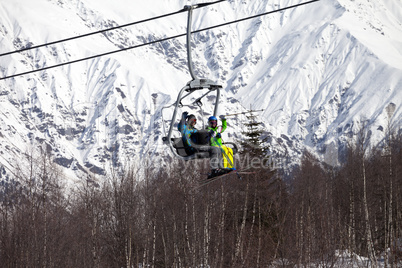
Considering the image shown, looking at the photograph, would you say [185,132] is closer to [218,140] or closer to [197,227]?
[218,140]

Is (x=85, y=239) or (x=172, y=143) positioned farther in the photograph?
(x=85, y=239)

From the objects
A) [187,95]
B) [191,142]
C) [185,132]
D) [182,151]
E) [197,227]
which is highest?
[187,95]

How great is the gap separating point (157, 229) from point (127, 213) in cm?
660

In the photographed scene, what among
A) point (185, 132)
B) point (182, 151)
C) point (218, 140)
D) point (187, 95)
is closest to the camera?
point (187, 95)

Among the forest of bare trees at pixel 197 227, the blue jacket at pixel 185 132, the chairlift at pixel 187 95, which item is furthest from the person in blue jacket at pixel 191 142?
the forest of bare trees at pixel 197 227

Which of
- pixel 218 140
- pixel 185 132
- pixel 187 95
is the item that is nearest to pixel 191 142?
pixel 185 132

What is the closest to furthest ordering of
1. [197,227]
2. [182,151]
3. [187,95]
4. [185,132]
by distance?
[187,95] < [185,132] < [182,151] < [197,227]

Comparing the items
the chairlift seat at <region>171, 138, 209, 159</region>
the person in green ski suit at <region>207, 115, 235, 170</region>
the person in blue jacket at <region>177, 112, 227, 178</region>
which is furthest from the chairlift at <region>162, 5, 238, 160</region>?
the person in green ski suit at <region>207, 115, 235, 170</region>

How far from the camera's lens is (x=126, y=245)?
31453mm

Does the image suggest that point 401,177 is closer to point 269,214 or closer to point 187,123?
point 269,214

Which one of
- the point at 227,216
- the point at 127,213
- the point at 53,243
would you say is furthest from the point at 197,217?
the point at 53,243

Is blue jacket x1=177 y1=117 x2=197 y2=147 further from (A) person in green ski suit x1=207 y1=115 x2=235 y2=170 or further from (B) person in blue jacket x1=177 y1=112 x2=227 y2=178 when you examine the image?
(A) person in green ski suit x1=207 y1=115 x2=235 y2=170

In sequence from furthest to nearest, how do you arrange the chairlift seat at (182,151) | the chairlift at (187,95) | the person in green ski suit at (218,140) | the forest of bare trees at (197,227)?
the forest of bare trees at (197,227) < the chairlift seat at (182,151) < the person in green ski suit at (218,140) < the chairlift at (187,95)

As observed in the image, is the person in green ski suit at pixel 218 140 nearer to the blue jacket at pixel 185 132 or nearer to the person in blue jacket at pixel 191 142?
the person in blue jacket at pixel 191 142
